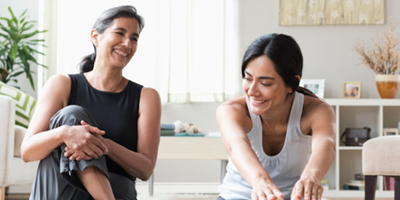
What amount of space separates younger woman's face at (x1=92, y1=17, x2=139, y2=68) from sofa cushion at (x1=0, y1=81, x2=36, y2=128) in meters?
1.70

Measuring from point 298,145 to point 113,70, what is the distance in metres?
0.82

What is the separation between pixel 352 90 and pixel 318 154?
3016mm

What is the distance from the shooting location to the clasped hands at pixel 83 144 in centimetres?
127

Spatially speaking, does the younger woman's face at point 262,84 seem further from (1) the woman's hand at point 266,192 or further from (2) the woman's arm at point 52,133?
(2) the woman's arm at point 52,133

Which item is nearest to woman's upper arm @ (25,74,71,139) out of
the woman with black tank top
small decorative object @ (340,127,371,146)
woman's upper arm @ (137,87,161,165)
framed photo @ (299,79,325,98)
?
the woman with black tank top

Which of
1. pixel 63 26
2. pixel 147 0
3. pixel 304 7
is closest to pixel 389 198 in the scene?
pixel 304 7

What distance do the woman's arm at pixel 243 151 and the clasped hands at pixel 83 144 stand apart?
43 cm

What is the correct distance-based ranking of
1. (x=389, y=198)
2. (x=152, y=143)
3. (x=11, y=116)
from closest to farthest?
(x=152, y=143), (x=11, y=116), (x=389, y=198)

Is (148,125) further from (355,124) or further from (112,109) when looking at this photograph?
(355,124)

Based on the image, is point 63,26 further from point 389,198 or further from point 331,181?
point 389,198

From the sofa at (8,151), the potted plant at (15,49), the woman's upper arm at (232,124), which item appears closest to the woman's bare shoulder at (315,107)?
the woman's upper arm at (232,124)

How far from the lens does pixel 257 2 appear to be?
163 inches

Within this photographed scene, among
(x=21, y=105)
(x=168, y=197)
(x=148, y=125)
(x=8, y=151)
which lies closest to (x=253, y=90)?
(x=148, y=125)

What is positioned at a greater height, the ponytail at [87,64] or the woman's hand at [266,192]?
the ponytail at [87,64]
